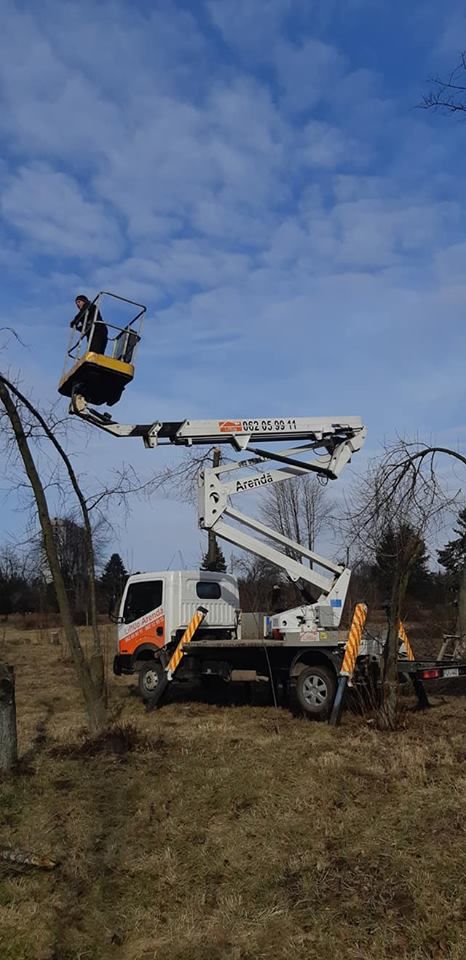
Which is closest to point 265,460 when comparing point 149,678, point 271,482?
point 271,482

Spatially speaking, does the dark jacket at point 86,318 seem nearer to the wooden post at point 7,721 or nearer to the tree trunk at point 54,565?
the tree trunk at point 54,565

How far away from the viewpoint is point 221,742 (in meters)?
9.33

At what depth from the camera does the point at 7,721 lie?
750 centimetres

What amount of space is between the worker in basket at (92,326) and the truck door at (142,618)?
15.8 ft

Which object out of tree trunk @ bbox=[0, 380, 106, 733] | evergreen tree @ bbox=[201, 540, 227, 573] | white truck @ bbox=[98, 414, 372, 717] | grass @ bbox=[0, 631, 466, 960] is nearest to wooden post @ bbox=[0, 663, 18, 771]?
grass @ bbox=[0, 631, 466, 960]

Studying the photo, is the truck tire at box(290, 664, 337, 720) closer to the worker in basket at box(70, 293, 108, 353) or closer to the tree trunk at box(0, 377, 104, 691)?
the tree trunk at box(0, 377, 104, 691)

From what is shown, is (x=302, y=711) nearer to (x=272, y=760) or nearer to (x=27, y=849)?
(x=272, y=760)

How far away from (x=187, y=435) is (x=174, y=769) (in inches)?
213

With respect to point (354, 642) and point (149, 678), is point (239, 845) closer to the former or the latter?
point (354, 642)

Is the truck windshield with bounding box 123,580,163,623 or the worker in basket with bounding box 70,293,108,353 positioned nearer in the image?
the worker in basket with bounding box 70,293,108,353

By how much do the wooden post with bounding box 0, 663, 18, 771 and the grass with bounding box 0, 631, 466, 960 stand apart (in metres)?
0.20

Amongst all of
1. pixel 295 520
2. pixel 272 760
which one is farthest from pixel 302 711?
pixel 295 520

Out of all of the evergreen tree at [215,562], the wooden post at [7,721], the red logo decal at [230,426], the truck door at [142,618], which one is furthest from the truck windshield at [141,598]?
the evergreen tree at [215,562]

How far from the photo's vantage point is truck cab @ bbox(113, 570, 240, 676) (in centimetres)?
1323
